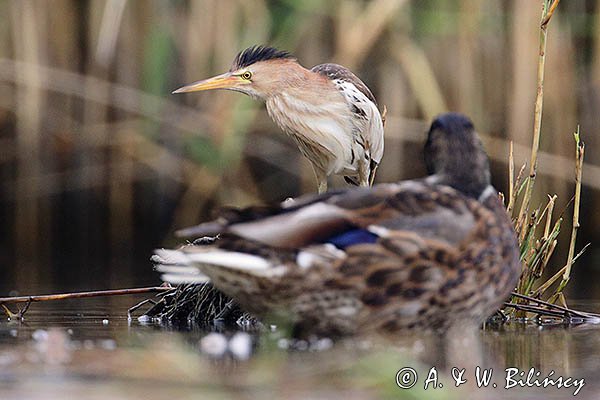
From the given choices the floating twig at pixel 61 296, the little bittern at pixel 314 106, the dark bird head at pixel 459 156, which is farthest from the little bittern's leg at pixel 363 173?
the dark bird head at pixel 459 156

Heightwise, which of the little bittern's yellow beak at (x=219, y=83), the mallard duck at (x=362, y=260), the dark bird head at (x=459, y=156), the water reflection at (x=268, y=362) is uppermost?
the little bittern's yellow beak at (x=219, y=83)

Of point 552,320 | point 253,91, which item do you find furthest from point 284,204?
point 253,91

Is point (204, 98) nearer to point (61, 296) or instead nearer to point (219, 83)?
point (219, 83)

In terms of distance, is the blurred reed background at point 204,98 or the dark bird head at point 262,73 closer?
the dark bird head at point 262,73

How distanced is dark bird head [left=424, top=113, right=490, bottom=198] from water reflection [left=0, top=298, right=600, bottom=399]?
57 centimetres

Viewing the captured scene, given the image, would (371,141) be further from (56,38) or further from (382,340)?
(56,38)

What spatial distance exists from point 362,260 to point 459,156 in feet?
2.10

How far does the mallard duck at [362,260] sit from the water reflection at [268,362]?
0.14 metres

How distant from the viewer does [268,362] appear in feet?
13.1

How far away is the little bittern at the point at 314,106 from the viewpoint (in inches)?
266

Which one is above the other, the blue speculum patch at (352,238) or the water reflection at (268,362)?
the blue speculum patch at (352,238)

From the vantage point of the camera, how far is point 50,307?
6.06m

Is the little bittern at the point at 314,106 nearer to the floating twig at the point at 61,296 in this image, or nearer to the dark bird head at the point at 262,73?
the dark bird head at the point at 262,73

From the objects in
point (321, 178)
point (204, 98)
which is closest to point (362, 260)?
point (321, 178)
